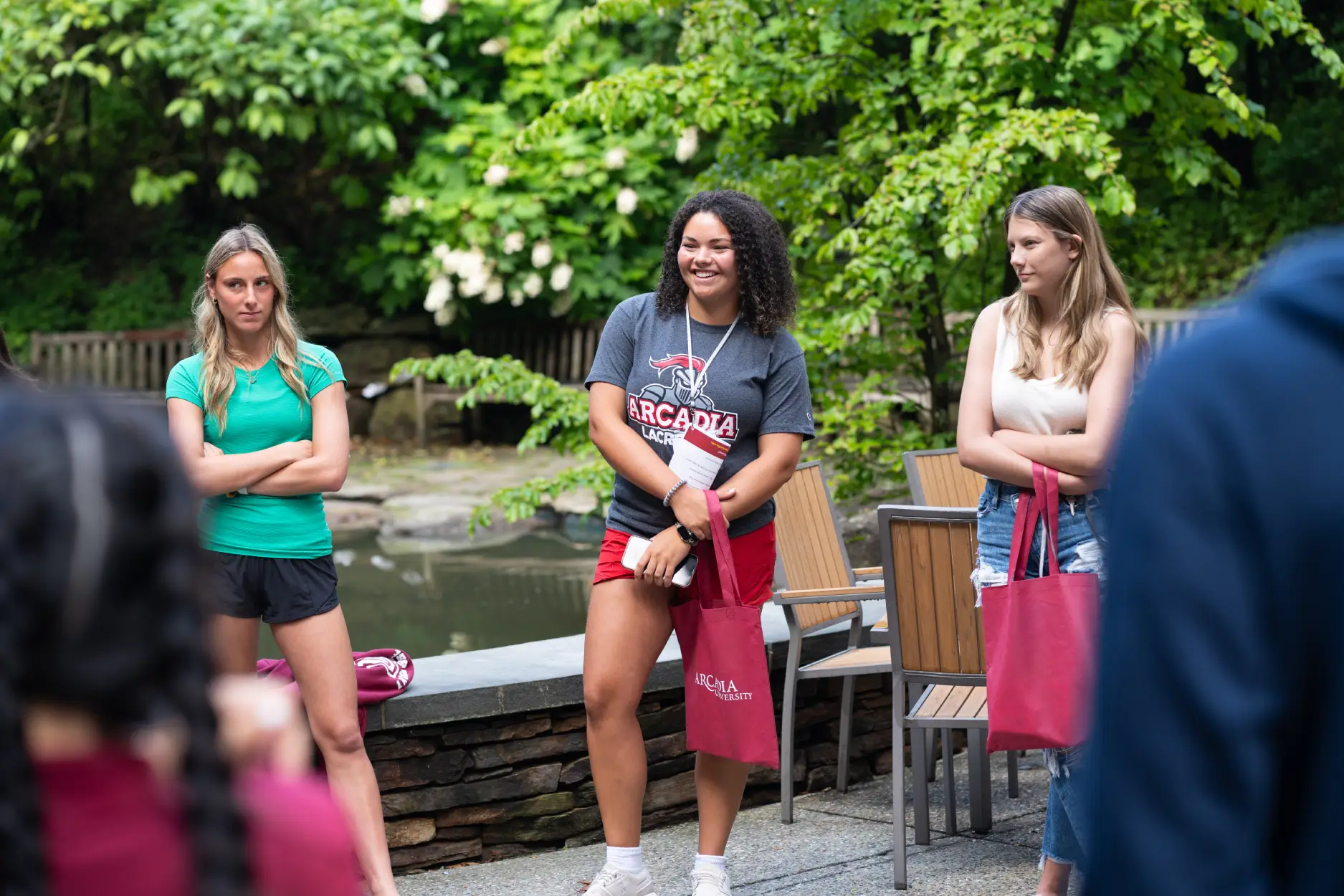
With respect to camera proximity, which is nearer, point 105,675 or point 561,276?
point 105,675

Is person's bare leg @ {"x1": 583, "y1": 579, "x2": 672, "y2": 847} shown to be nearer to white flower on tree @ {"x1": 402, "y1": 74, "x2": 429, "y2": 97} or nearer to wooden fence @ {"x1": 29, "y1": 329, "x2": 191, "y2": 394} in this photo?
white flower on tree @ {"x1": 402, "y1": 74, "x2": 429, "y2": 97}

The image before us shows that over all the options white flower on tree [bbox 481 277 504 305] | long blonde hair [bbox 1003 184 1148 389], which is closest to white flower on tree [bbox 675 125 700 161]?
white flower on tree [bbox 481 277 504 305]

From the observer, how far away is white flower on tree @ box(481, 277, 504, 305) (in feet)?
47.5

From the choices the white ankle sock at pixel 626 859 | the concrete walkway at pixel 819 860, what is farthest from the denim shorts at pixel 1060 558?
the white ankle sock at pixel 626 859

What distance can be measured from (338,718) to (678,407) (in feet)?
3.59

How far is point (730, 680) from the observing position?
3.56 m

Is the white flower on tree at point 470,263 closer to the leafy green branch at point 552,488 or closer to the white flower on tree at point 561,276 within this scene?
the white flower on tree at point 561,276

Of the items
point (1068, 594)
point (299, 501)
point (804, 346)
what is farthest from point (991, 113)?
point (299, 501)

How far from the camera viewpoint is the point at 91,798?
1036mm

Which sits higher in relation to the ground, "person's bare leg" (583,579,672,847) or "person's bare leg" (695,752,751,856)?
"person's bare leg" (583,579,672,847)

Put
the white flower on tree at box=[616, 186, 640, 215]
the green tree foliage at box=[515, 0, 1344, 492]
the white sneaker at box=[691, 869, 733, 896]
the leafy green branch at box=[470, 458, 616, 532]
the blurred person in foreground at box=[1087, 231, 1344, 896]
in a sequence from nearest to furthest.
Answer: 1. the blurred person in foreground at box=[1087, 231, 1344, 896]
2. the white sneaker at box=[691, 869, 733, 896]
3. the green tree foliage at box=[515, 0, 1344, 492]
4. the leafy green branch at box=[470, 458, 616, 532]
5. the white flower on tree at box=[616, 186, 640, 215]

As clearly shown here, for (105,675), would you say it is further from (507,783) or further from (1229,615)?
(507,783)

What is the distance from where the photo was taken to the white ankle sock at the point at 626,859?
365 centimetres

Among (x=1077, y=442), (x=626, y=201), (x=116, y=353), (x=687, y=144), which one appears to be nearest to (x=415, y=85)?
(x=626, y=201)
